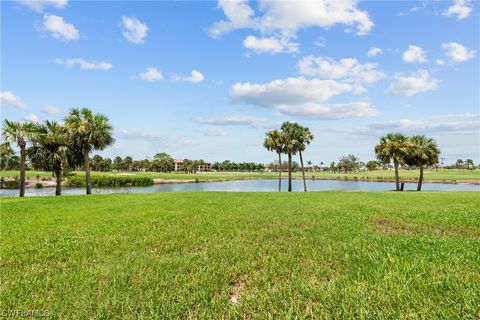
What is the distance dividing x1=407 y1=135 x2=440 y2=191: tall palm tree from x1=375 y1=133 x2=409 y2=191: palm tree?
1.29 metres

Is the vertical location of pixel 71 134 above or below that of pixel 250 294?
above

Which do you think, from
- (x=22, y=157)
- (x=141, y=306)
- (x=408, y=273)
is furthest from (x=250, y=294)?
(x=22, y=157)

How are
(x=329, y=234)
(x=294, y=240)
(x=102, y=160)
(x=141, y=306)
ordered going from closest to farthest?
(x=141, y=306)
(x=294, y=240)
(x=329, y=234)
(x=102, y=160)

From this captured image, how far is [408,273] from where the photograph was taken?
6.13 metres

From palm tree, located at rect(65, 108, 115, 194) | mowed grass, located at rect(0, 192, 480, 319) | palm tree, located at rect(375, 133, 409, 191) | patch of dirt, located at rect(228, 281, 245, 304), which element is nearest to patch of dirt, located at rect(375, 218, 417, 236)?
mowed grass, located at rect(0, 192, 480, 319)

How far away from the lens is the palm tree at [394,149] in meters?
51.9

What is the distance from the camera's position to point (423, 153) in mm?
51500

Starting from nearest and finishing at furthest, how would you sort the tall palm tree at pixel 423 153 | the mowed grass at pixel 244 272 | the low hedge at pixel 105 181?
the mowed grass at pixel 244 272, the tall palm tree at pixel 423 153, the low hedge at pixel 105 181

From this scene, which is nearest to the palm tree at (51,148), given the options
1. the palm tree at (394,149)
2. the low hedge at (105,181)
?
the low hedge at (105,181)

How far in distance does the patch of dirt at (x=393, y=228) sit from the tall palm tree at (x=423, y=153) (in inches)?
1749

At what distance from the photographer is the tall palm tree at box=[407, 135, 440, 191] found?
2029 inches

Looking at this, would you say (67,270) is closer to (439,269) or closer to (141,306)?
(141,306)

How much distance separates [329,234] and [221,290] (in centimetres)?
583

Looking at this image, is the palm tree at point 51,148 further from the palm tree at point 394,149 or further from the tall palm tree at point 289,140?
the palm tree at point 394,149
